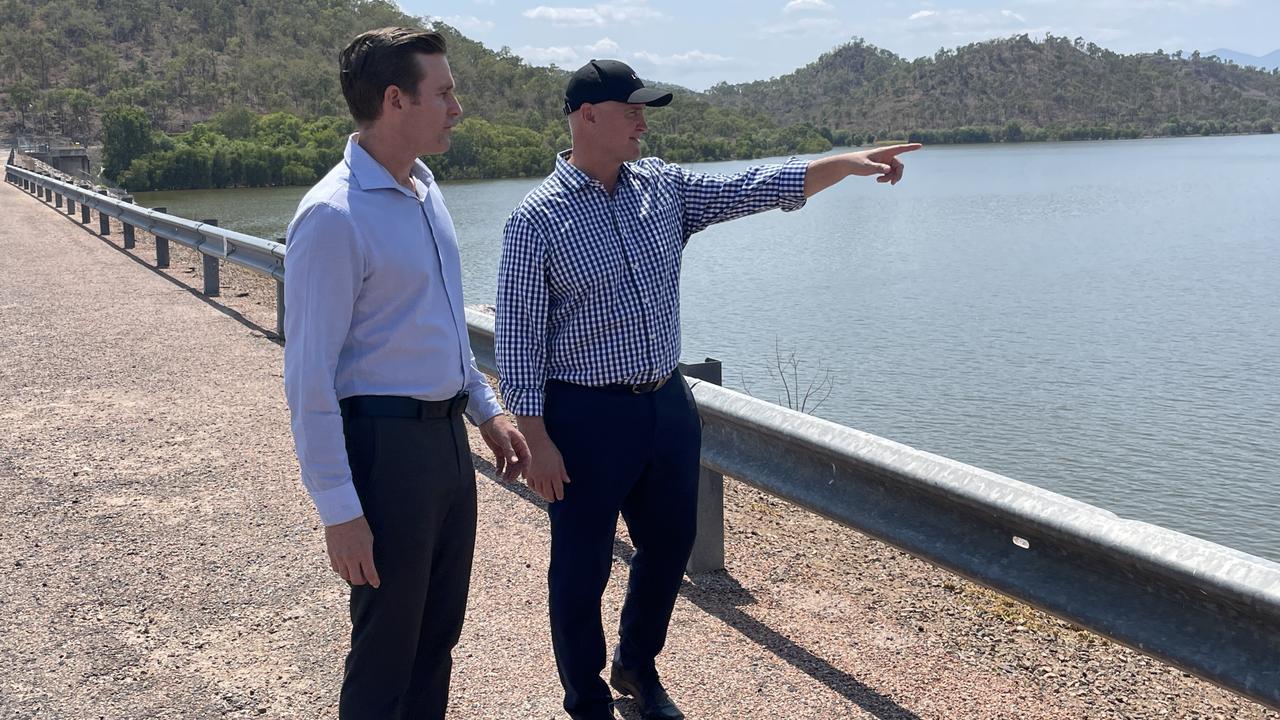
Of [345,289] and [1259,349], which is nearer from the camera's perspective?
[345,289]

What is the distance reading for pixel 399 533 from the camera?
2.47 m

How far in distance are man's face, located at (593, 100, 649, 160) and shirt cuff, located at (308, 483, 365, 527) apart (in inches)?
49.8

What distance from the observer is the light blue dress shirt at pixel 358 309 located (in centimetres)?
230

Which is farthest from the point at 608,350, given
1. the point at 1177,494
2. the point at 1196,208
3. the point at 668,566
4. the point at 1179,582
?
the point at 1196,208

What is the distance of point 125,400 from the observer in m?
7.18

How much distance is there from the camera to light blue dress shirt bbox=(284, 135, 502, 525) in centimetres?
230

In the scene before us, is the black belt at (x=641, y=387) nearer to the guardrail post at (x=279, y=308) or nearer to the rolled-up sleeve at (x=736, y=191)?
the rolled-up sleeve at (x=736, y=191)

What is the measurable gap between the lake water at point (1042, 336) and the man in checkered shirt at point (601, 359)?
6.74 m

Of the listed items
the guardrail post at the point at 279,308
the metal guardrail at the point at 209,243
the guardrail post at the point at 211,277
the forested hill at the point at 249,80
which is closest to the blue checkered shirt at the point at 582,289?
the metal guardrail at the point at 209,243

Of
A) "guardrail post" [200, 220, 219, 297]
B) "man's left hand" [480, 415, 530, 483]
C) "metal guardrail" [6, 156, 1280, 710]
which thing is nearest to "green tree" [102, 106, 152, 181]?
"guardrail post" [200, 220, 219, 297]

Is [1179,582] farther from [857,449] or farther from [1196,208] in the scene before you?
[1196,208]

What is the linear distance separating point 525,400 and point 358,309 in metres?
0.77

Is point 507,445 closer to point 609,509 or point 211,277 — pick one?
point 609,509

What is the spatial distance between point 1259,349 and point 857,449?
14.7 meters
